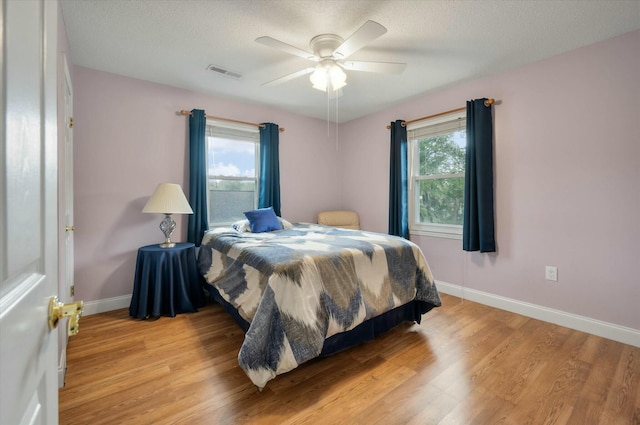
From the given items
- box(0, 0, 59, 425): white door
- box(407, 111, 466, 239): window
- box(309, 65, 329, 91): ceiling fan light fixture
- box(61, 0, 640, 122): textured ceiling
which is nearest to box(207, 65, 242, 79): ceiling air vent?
box(61, 0, 640, 122): textured ceiling

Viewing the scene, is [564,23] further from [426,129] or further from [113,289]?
[113,289]

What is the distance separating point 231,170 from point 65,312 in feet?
10.8

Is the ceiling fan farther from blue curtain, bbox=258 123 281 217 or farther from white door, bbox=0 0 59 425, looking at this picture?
white door, bbox=0 0 59 425

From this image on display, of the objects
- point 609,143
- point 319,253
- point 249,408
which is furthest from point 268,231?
point 609,143

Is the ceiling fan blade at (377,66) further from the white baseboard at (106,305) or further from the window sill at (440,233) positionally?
the white baseboard at (106,305)

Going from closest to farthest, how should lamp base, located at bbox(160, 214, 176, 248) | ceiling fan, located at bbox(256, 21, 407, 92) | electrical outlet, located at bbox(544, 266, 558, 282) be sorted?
1. ceiling fan, located at bbox(256, 21, 407, 92)
2. electrical outlet, located at bbox(544, 266, 558, 282)
3. lamp base, located at bbox(160, 214, 176, 248)

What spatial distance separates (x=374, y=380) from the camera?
1808mm

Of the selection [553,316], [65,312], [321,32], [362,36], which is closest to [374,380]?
[65,312]

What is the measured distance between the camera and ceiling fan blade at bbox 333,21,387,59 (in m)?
1.75

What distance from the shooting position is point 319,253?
2.07 meters

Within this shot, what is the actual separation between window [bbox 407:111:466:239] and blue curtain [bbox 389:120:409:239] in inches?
3.0

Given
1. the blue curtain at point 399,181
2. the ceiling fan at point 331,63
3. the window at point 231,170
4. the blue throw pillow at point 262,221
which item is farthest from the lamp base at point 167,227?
the blue curtain at point 399,181

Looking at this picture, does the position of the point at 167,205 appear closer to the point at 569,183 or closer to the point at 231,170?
the point at 231,170

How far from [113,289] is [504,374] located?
11.6ft
